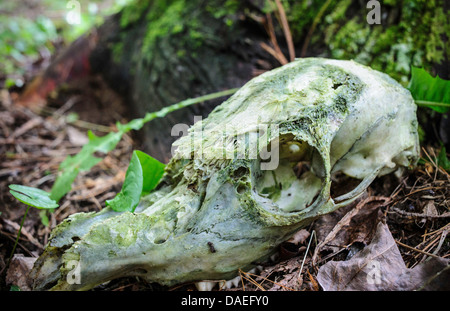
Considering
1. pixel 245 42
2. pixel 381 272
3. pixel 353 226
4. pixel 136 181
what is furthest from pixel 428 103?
pixel 136 181

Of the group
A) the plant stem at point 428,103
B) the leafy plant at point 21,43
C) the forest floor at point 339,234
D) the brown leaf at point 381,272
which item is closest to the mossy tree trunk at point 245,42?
the plant stem at point 428,103

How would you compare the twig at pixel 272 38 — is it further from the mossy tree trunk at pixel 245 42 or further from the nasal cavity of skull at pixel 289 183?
the nasal cavity of skull at pixel 289 183

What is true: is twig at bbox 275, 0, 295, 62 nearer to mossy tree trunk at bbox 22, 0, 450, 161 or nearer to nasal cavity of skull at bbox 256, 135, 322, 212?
mossy tree trunk at bbox 22, 0, 450, 161

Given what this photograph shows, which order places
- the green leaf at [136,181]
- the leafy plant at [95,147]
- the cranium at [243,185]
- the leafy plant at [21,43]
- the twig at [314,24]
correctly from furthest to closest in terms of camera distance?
1. the leafy plant at [21,43]
2. the twig at [314,24]
3. the leafy plant at [95,147]
4. the green leaf at [136,181]
5. the cranium at [243,185]

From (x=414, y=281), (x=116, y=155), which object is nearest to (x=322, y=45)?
Answer: (x=414, y=281)

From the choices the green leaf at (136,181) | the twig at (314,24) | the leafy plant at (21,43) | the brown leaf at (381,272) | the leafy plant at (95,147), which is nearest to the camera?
the brown leaf at (381,272)

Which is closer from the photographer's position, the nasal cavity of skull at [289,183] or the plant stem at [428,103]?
the nasal cavity of skull at [289,183]
